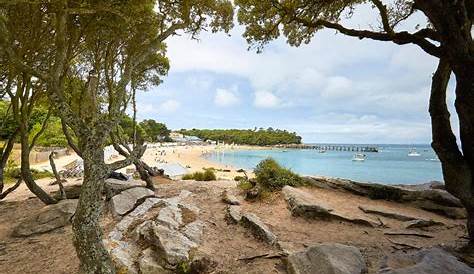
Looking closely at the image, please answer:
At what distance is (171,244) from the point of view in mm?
7266

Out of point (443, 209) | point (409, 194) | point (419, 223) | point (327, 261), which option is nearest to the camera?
point (327, 261)

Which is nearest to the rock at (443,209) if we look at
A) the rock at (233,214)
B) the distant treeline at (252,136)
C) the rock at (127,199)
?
the rock at (233,214)

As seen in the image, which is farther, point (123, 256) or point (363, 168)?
point (363, 168)

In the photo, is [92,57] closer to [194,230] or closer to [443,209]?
[194,230]

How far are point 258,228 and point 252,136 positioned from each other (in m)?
153

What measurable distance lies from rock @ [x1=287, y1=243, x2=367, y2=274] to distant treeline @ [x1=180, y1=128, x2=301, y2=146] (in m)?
153

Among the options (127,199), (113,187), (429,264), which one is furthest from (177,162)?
(429,264)

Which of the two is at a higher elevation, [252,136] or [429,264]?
[252,136]

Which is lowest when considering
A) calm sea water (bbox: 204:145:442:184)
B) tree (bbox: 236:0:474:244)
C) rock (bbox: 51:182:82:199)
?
calm sea water (bbox: 204:145:442:184)

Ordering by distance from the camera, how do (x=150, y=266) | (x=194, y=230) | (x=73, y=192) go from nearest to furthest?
1. (x=150, y=266)
2. (x=194, y=230)
3. (x=73, y=192)

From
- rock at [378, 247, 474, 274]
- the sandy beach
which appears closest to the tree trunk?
rock at [378, 247, 474, 274]

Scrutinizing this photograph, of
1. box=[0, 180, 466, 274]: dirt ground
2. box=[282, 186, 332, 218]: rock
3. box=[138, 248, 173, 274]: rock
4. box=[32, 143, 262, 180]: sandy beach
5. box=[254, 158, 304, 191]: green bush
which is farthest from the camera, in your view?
box=[32, 143, 262, 180]: sandy beach

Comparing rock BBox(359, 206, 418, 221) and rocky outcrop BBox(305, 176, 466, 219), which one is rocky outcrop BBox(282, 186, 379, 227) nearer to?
rock BBox(359, 206, 418, 221)

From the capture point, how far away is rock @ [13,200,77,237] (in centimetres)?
902
